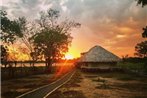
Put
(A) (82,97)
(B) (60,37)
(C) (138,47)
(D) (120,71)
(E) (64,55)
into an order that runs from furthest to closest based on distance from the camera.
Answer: (C) (138,47) < (E) (64,55) < (B) (60,37) < (D) (120,71) < (A) (82,97)

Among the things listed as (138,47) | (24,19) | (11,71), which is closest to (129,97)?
(11,71)

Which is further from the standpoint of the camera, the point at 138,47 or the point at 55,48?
the point at 138,47

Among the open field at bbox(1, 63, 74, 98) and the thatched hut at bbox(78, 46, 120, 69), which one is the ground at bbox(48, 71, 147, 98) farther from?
the thatched hut at bbox(78, 46, 120, 69)

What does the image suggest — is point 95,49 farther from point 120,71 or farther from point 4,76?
point 4,76

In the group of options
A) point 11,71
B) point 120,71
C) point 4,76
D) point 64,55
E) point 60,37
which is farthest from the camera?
point 64,55

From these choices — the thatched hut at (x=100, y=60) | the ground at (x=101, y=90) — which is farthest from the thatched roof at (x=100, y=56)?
the ground at (x=101, y=90)

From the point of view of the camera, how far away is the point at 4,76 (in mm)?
40688

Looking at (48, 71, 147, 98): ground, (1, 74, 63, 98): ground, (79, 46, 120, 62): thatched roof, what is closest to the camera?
(48, 71, 147, 98): ground

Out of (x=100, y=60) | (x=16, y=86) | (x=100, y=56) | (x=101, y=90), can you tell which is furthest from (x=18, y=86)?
(x=100, y=56)

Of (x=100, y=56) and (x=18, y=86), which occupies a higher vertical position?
(x=100, y=56)

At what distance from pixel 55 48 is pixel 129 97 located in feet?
162

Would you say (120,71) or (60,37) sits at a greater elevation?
(60,37)

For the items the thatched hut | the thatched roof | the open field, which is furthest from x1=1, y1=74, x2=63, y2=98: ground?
the thatched roof

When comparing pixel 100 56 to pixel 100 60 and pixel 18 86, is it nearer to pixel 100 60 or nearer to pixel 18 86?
pixel 100 60
